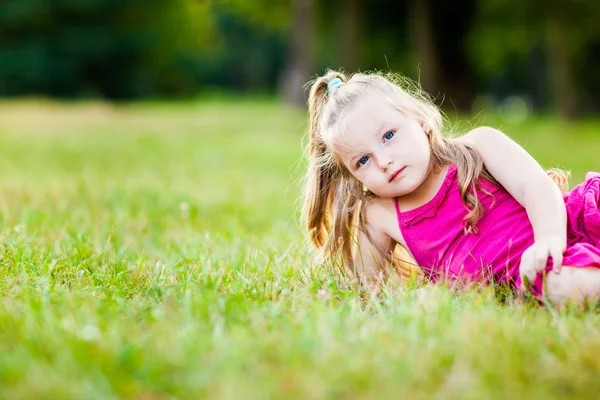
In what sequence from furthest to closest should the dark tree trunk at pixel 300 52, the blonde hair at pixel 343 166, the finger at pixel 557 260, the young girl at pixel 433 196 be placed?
the dark tree trunk at pixel 300 52
the blonde hair at pixel 343 166
the young girl at pixel 433 196
the finger at pixel 557 260

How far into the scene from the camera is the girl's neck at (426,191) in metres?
2.88

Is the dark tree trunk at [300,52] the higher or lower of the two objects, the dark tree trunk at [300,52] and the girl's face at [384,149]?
the lower

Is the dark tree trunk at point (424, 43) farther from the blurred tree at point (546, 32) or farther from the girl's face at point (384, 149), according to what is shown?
the girl's face at point (384, 149)

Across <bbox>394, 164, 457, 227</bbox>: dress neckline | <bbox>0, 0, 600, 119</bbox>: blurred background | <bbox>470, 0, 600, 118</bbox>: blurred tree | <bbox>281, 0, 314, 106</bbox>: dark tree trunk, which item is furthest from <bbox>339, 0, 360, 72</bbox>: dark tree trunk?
<bbox>394, 164, 457, 227</bbox>: dress neckline

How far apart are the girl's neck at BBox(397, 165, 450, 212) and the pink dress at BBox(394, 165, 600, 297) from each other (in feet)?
0.08

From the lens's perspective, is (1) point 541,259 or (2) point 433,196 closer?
(1) point 541,259

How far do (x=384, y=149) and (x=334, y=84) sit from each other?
48cm

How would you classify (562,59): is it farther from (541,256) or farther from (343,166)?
(541,256)

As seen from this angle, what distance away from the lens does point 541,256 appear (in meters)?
2.43

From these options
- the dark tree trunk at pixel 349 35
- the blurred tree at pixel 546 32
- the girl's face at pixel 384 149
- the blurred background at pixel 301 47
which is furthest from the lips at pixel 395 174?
the dark tree trunk at pixel 349 35

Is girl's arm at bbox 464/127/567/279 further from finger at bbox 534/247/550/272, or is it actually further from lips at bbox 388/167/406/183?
lips at bbox 388/167/406/183

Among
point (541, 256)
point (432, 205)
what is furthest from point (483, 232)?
point (541, 256)

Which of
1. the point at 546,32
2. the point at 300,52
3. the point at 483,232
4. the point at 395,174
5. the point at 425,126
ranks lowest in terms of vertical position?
the point at 300,52

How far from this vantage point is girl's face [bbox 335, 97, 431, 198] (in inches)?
107
